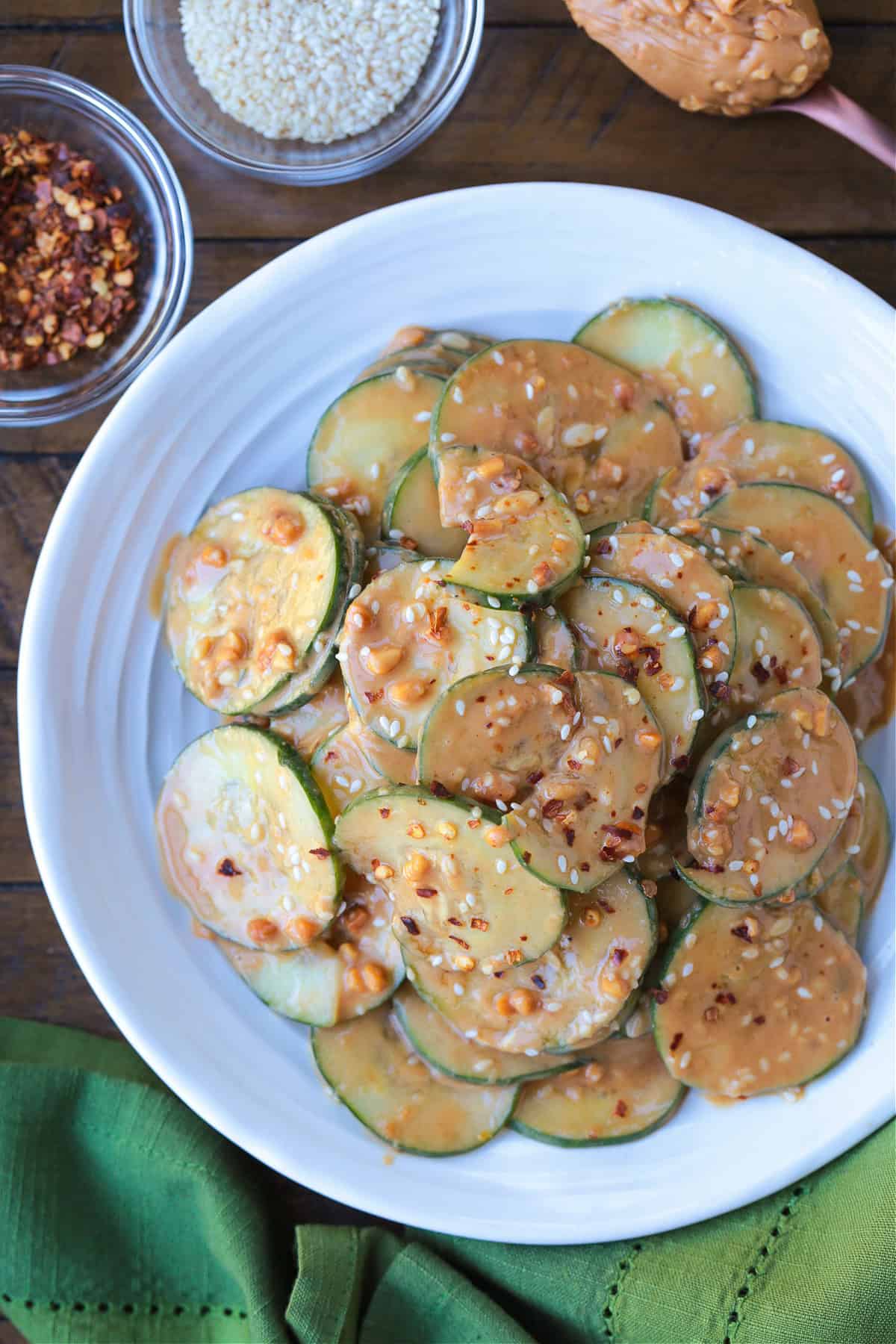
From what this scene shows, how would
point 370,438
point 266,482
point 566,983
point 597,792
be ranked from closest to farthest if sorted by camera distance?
1. point 597,792
2. point 566,983
3. point 370,438
4. point 266,482

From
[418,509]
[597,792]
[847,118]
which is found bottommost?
[597,792]

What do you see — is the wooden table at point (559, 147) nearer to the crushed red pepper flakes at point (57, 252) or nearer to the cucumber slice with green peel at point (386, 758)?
the crushed red pepper flakes at point (57, 252)

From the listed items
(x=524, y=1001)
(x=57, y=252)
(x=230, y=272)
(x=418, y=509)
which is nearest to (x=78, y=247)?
(x=57, y=252)

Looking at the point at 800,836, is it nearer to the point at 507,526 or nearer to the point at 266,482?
the point at 507,526

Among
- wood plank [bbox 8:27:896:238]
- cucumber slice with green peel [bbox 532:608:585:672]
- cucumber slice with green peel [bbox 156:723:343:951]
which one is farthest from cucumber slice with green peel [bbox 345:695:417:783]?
wood plank [bbox 8:27:896:238]

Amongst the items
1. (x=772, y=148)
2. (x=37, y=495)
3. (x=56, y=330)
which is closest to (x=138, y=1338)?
(x=37, y=495)

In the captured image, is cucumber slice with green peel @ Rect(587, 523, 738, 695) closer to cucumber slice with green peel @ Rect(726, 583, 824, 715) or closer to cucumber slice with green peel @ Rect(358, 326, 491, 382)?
cucumber slice with green peel @ Rect(726, 583, 824, 715)
